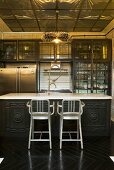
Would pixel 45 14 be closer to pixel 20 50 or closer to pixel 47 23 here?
pixel 47 23

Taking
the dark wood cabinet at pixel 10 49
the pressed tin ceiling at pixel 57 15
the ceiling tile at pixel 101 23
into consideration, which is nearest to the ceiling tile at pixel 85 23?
the pressed tin ceiling at pixel 57 15

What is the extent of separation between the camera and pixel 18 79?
7.20 meters

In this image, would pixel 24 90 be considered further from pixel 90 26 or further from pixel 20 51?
pixel 90 26

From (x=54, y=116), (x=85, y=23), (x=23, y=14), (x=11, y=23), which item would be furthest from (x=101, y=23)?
(x=54, y=116)

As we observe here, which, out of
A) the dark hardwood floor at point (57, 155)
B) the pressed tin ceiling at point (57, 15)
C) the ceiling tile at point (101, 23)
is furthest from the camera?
the ceiling tile at point (101, 23)

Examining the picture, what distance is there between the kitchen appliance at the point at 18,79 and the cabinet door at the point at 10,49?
1.31 feet

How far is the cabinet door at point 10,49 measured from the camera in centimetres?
730

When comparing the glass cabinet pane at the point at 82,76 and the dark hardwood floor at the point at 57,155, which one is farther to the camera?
the glass cabinet pane at the point at 82,76

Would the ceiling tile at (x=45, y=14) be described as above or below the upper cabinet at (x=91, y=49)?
above

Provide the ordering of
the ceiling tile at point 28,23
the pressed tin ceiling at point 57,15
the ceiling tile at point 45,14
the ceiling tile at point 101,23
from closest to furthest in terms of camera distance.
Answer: the pressed tin ceiling at point 57,15
the ceiling tile at point 45,14
the ceiling tile at point 28,23
the ceiling tile at point 101,23

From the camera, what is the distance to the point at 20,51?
7.32m

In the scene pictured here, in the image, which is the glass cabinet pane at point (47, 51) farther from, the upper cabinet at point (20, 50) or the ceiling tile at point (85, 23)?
the ceiling tile at point (85, 23)

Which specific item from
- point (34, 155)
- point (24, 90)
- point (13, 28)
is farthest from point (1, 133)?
point (13, 28)

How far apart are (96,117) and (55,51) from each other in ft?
10.6
